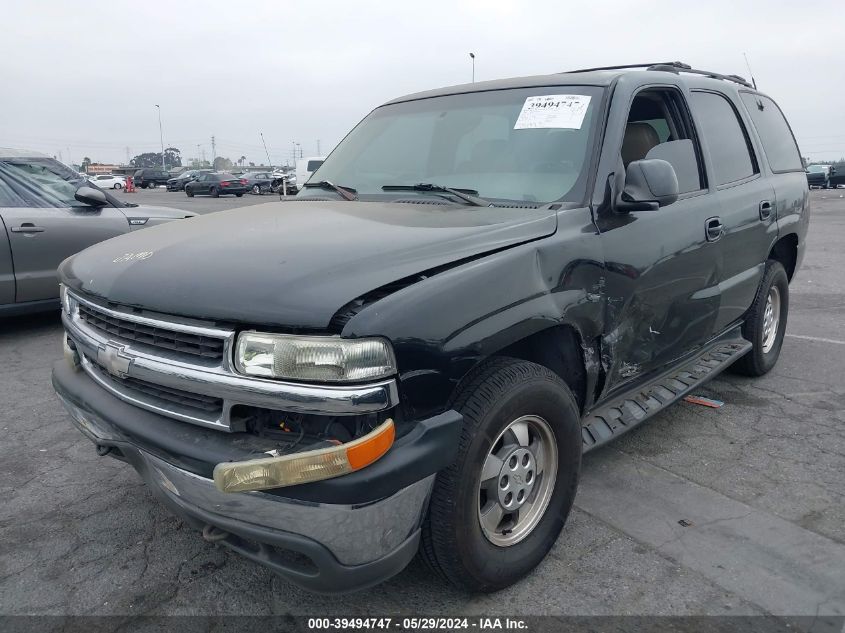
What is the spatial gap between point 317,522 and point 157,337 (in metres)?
0.84

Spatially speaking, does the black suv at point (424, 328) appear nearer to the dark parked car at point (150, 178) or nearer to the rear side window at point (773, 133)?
the rear side window at point (773, 133)

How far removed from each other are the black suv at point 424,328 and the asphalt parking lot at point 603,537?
31 cm

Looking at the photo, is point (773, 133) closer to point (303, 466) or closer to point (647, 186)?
point (647, 186)

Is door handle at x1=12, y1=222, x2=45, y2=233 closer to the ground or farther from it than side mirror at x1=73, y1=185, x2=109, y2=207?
closer to the ground

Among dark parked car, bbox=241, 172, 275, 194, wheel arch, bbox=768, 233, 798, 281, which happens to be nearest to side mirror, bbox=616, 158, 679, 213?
wheel arch, bbox=768, 233, 798, 281

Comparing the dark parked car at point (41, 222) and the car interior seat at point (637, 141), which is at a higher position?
the car interior seat at point (637, 141)

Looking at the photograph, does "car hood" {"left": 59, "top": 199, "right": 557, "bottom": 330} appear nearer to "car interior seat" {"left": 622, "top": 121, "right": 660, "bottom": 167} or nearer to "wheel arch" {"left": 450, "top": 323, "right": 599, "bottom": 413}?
"wheel arch" {"left": 450, "top": 323, "right": 599, "bottom": 413}

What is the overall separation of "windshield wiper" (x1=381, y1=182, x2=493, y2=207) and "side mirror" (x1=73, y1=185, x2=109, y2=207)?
3811mm

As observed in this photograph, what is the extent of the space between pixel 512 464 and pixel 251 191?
4059 centimetres

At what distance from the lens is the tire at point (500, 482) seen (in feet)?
7.14

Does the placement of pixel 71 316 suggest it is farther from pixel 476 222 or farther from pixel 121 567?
pixel 476 222

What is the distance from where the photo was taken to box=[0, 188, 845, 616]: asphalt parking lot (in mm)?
2475

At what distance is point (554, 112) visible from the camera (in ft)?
10.4

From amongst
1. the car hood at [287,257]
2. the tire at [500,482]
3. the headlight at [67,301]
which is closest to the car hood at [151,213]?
the headlight at [67,301]
